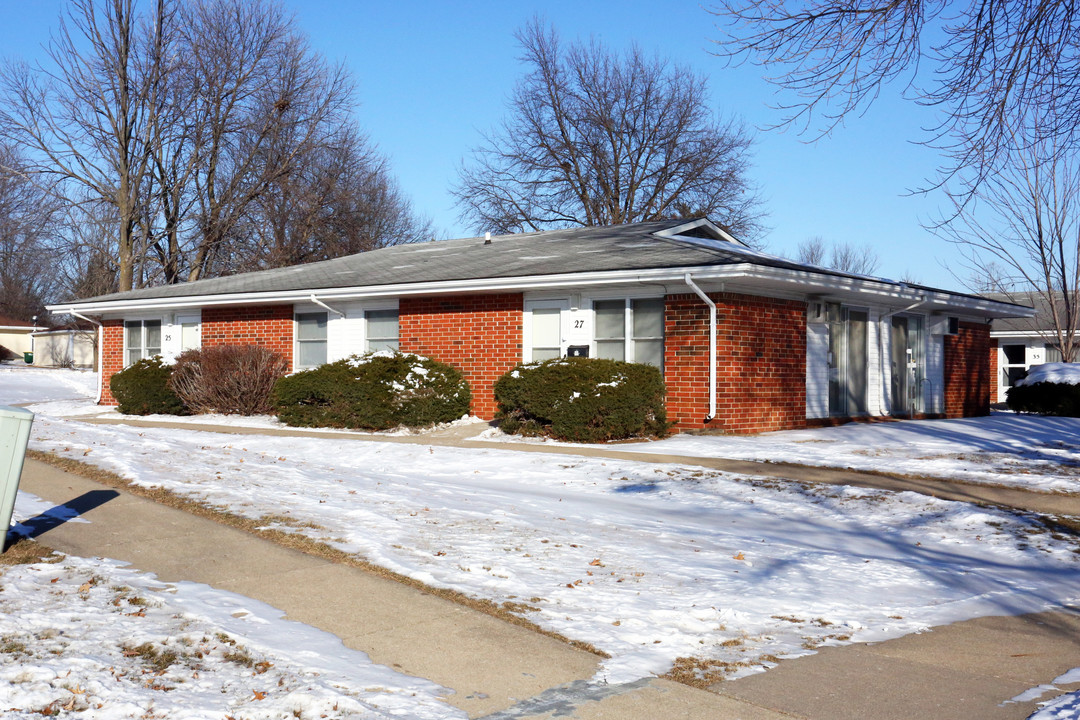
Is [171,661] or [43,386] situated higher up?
[43,386]

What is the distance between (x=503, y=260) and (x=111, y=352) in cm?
1186

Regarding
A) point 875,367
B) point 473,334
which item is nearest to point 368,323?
point 473,334

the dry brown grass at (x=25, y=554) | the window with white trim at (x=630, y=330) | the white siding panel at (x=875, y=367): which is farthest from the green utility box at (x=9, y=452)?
→ the white siding panel at (x=875, y=367)

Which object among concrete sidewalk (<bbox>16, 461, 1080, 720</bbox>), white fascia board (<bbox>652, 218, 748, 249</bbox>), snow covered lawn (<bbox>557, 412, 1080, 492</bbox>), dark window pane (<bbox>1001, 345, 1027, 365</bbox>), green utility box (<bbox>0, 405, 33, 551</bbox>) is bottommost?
concrete sidewalk (<bbox>16, 461, 1080, 720</bbox>)

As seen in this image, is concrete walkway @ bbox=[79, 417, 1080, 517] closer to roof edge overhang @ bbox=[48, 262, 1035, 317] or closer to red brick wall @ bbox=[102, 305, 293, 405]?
roof edge overhang @ bbox=[48, 262, 1035, 317]

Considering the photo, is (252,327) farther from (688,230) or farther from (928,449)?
(928,449)

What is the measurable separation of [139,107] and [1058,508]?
3222 centimetres

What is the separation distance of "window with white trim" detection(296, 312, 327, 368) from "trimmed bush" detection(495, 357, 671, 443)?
676 cm

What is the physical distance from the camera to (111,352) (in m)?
25.8

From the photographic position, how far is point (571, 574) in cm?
704

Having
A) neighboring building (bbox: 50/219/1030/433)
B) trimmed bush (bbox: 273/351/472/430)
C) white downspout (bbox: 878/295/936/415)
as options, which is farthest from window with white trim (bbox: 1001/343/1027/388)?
trimmed bush (bbox: 273/351/472/430)

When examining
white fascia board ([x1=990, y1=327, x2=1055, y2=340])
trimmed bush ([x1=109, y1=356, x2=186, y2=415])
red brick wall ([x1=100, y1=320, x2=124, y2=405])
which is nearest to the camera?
trimmed bush ([x1=109, y1=356, x2=186, y2=415])

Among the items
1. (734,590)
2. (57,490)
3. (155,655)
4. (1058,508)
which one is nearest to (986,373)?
(1058,508)

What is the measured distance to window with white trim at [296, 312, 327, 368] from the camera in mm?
21531
